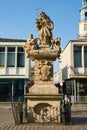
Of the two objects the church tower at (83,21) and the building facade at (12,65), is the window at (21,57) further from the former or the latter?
the church tower at (83,21)

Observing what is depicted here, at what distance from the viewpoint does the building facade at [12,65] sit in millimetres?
48625

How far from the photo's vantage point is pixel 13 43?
48531 millimetres

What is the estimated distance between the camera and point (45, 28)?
17.7 metres

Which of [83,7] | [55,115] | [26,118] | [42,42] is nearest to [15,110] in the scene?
[26,118]

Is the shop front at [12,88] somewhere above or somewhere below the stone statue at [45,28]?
below

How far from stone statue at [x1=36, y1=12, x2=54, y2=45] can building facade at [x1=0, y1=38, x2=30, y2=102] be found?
101ft

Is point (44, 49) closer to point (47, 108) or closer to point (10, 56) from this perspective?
point (47, 108)

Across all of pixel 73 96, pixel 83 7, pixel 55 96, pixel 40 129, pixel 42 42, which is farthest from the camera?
pixel 83 7

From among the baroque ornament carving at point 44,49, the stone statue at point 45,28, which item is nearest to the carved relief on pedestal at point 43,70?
the baroque ornament carving at point 44,49

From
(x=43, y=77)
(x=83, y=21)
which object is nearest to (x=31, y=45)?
(x=43, y=77)

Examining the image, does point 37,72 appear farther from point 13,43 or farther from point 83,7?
point 83,7

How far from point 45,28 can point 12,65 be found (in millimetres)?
31763

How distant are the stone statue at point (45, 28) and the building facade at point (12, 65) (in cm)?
3090

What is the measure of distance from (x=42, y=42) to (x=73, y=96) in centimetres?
3154
